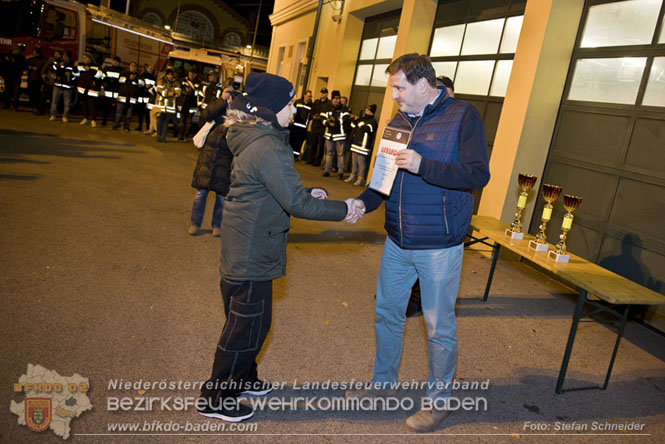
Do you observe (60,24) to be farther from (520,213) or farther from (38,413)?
(38,413)

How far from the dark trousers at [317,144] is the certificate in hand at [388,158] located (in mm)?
12670

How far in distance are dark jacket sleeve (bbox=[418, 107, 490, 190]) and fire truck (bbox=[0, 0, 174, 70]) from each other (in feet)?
57.1

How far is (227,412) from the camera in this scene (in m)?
3.05

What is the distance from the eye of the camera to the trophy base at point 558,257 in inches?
179

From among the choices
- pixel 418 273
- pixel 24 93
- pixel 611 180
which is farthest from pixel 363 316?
pixel 24 93

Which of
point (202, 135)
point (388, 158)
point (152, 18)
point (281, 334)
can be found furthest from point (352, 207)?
point (152, 18)

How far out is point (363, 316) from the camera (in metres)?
4.96

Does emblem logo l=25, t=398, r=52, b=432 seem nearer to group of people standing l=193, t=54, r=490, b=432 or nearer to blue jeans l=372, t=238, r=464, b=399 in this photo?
group of people standing l=193, t=54, r=490, b=432

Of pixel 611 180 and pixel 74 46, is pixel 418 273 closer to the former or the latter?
pixel 611 180

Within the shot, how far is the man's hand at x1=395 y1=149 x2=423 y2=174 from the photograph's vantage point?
2793 millimetres

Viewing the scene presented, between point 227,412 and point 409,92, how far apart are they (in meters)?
2.25

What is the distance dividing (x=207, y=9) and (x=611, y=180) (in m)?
51.7

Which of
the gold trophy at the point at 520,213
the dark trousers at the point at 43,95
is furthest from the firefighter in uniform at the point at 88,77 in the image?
the gold trophy at the point at 520,213

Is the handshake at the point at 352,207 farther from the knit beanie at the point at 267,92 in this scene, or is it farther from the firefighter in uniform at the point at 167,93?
the firefighter in uniform at the point at 167,93
